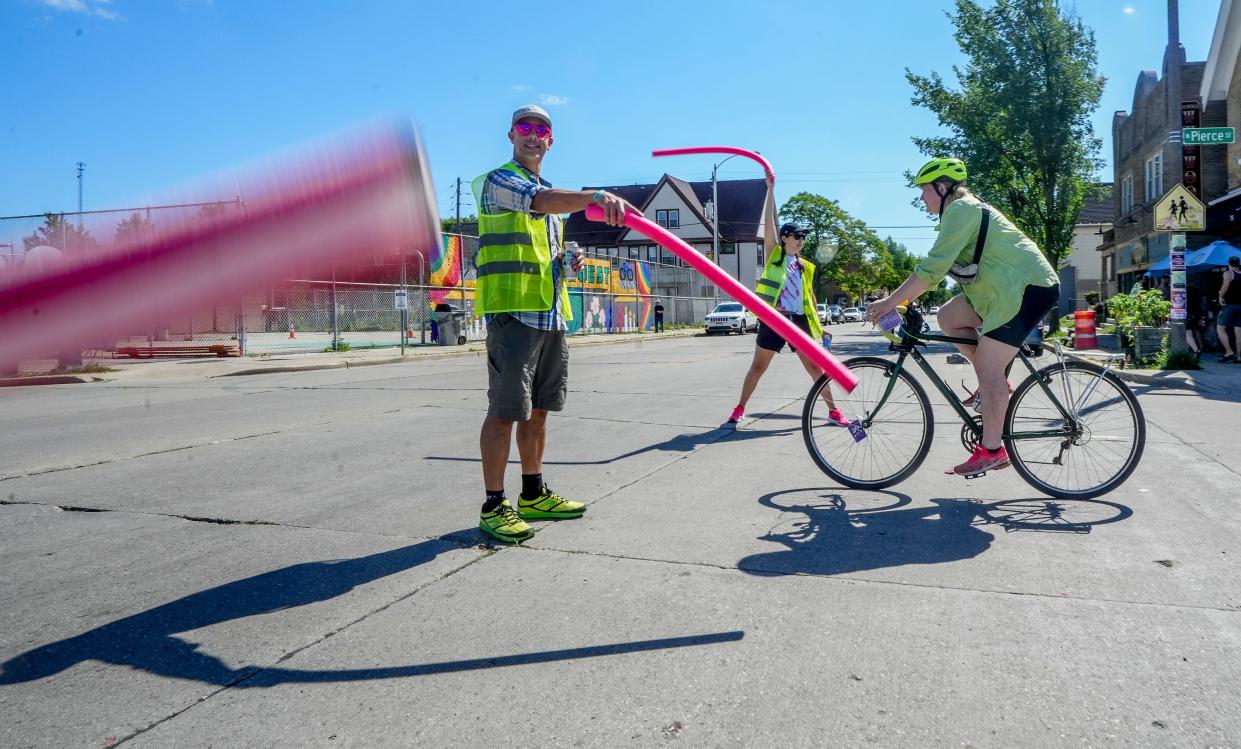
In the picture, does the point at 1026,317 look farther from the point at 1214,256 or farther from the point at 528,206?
the point at 1214,256

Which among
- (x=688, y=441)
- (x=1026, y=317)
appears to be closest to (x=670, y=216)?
(x=688, y=441)

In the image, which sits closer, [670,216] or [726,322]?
[726,322]

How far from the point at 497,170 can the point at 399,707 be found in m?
2.29

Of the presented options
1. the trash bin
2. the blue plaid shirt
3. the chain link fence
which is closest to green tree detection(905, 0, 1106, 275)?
the chain link fence

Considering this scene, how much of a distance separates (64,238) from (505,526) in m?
3.01

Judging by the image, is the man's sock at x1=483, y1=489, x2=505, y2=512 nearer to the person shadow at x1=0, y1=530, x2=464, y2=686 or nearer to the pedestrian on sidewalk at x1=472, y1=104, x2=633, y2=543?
the pedestrian on sidewalk at x1=472, y1=104, x2=633, y2=543

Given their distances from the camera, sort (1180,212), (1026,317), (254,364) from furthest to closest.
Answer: (254,364) → (1180,212) → (1026,317)

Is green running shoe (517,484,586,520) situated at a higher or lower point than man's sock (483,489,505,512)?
lower

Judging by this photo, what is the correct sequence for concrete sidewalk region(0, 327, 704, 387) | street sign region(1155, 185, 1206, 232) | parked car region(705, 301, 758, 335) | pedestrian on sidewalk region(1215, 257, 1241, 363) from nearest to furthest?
street sign region(1155, 185, 1206, 232)
pedestrian on sidewalk region(1215, 257, 1241, 363)
concrete sidewalk region(0, 327, 704, 387)
parked car region(705, 301, 758, 335)

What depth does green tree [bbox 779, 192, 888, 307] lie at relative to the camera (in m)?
77.8

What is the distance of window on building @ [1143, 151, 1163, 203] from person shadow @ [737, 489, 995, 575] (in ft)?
99.7

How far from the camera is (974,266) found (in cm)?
459

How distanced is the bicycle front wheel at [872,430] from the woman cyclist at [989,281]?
1.26 ft

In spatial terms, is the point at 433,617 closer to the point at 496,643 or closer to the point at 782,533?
the point at 496,643
